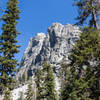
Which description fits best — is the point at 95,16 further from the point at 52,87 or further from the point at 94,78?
the point at 52,87

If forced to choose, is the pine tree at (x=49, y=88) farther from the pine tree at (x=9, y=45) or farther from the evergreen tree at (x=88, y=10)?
the evergreen tree at (x=88, y=10)

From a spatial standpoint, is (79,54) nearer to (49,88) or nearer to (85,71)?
(85,71)

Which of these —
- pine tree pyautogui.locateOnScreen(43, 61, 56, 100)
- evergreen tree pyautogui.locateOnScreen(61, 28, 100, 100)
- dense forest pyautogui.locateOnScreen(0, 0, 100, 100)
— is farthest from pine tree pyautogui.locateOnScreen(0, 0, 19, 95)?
pine tree pyautogui.locateOnScreen(43, 61, 56, 100)

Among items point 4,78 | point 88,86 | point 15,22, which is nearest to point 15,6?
point 15,22

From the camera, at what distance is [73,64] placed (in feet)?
65.4

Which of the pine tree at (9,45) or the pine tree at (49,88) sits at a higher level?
the pine tree at (9,45)

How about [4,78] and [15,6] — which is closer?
[4,78]

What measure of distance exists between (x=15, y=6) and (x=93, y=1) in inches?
400

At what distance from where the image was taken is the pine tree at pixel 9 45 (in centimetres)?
1549

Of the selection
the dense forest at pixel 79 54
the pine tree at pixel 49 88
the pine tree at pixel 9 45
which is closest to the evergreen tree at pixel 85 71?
the dense forest at pixel 79 54

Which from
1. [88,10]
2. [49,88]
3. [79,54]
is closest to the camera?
[88,10]

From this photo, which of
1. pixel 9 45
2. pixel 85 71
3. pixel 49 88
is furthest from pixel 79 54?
pixel 49 88

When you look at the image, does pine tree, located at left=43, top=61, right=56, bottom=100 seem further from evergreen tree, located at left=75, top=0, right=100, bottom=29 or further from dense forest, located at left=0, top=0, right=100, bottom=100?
evergreen tree, located at left=75, top=0, right=100, bottom=29

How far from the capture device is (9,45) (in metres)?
16.3
